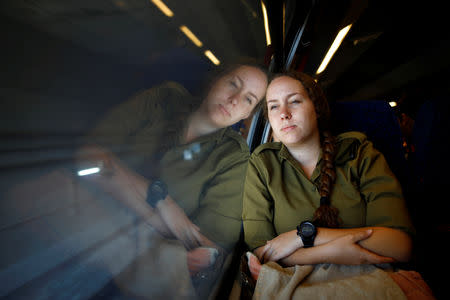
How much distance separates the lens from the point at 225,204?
3.18 ft

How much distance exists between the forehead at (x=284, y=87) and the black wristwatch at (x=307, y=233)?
2.03 ft

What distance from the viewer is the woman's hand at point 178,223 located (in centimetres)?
65

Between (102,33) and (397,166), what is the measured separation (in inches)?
54.6

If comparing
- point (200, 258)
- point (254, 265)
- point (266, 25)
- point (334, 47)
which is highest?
point (334, 47)

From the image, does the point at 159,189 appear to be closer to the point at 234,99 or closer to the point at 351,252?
the point at 234,99

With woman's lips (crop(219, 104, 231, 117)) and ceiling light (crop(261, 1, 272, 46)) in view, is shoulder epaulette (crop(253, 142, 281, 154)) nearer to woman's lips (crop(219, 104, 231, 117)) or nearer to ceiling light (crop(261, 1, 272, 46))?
woman's lips (crop(219, 104, 231, 117))

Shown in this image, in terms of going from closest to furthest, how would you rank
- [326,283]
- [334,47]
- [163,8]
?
[163,8]
[326,283]
[334,47]

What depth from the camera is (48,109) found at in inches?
14.6

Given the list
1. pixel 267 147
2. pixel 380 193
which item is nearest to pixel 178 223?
pixel 267 147

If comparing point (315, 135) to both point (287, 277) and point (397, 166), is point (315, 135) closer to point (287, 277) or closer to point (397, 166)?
point (397, 166)

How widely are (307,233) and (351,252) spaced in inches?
6.3

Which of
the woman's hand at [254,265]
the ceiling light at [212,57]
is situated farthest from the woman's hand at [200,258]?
the ceiling light at [212,57]

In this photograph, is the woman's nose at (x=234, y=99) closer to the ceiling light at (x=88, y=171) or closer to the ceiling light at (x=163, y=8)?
the ceiling light at (x=163, y=8)

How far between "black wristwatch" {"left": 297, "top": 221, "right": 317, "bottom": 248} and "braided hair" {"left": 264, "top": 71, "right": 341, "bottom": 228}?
54 millimetres
